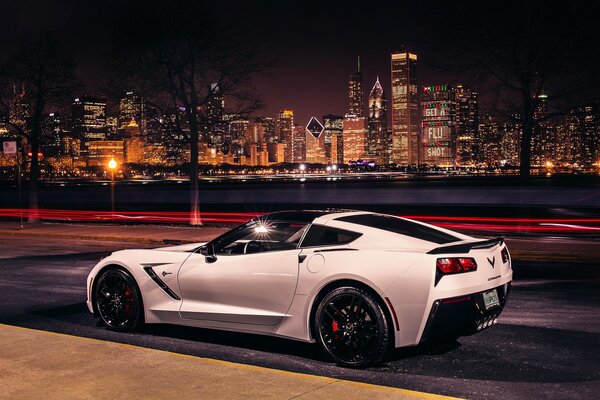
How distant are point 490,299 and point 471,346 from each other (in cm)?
100

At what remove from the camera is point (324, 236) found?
23.1 feet

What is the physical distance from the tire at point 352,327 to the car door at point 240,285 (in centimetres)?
44

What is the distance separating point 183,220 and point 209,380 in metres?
23.4

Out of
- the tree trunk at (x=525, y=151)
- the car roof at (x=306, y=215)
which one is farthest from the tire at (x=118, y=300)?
the tree trunk at (x=525, y=151)

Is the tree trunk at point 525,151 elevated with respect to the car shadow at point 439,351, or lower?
elevated

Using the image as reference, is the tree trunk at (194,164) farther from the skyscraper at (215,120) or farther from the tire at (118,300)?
the tire at (118,300)

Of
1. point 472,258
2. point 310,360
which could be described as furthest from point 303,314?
point 472,258

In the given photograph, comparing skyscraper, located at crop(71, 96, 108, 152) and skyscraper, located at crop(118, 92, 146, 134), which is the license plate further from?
skyscraper, located at crop(71, 96, 108, 152)

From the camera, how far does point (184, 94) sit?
25016mm

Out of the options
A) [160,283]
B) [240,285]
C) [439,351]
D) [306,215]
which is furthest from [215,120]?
[439,351]

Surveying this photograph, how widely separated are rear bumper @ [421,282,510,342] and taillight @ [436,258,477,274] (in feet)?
0.76

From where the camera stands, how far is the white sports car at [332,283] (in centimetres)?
630

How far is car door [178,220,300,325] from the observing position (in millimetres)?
6969

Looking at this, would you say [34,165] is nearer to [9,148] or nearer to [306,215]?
[9,148]
